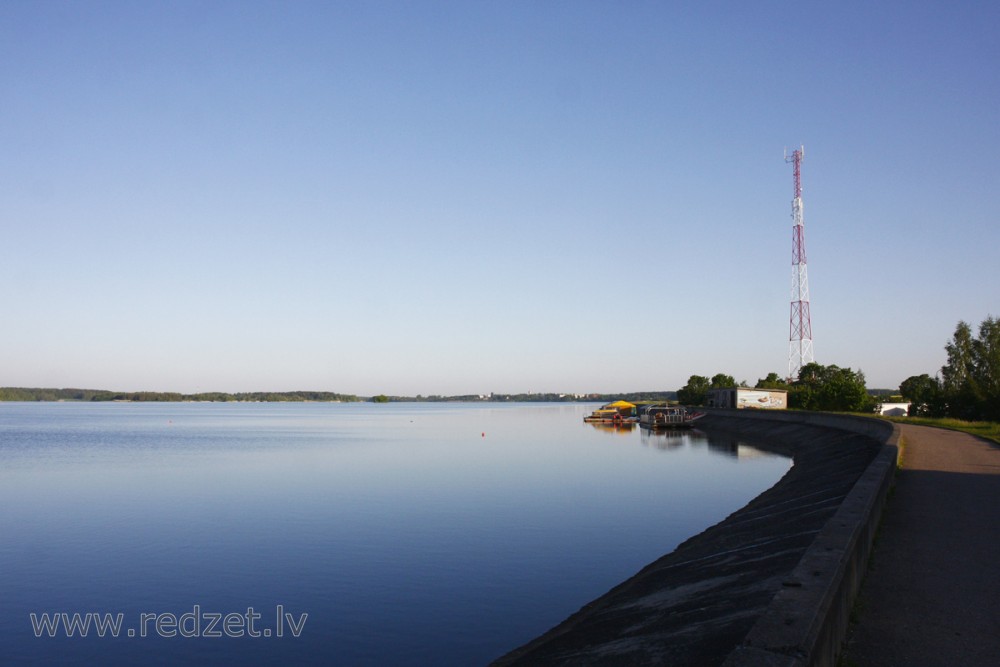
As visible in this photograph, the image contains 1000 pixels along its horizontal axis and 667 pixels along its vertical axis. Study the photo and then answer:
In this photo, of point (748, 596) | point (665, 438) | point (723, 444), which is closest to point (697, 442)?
point (723, 444)

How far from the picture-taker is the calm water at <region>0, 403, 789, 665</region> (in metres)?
17.7

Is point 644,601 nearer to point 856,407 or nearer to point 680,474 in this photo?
point 680,474

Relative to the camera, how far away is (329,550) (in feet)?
88.3

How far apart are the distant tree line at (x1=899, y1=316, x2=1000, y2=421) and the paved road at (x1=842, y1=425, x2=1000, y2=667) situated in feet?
182

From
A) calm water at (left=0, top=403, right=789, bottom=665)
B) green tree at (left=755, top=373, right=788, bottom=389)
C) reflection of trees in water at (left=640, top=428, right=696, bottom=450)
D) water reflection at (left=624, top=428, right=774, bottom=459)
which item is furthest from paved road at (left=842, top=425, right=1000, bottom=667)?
green tree at (left=755, top=373, right=788, bottom=389)

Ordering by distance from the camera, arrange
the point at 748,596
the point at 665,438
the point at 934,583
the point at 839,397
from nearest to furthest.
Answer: the point at 934,583 → the point at 748,596 → the point at 665,438 → the point at 839,397

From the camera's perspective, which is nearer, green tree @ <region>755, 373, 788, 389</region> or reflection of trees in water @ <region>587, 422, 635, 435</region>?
reflection of trees in water @ <region>587, 422, 635, 435</region>

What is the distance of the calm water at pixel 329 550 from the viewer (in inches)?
696

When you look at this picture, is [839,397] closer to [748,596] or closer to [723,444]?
[723,444]

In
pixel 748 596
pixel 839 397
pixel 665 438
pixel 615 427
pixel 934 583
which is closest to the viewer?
pixel 934 583

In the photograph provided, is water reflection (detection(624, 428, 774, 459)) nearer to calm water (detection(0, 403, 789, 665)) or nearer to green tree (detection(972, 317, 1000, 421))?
calm water (detection(0, 403, 789, 665))

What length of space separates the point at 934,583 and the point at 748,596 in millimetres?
3094

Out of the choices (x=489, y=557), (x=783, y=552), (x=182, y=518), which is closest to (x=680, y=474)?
(x=489, y=557)

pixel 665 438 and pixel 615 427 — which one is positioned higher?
pixel 665 438
